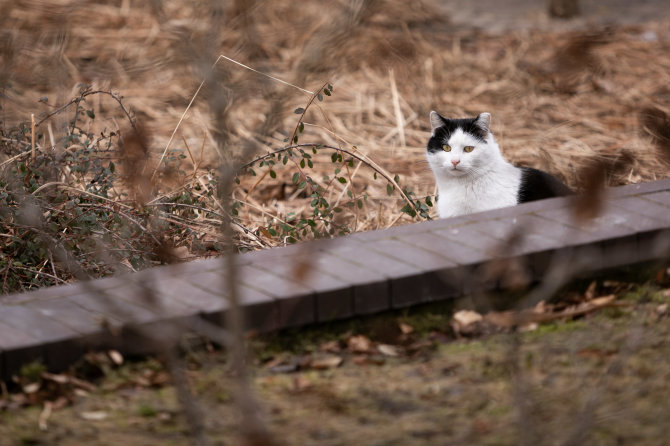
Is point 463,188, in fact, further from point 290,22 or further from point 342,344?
point 290,22

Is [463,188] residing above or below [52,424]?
above

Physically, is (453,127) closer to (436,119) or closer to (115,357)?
(436,119)

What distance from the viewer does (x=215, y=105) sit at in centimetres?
195

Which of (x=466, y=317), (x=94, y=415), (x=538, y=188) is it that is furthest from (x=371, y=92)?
(x=94, y=415)

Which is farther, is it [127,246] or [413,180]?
[413,180]

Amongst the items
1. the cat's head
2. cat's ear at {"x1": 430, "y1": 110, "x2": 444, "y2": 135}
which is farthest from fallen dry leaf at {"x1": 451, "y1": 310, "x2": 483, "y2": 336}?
cat's ear at {"x1": 430, "y1": 110, "x2": 444, "y2": 135}

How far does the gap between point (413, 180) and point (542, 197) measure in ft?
5.11

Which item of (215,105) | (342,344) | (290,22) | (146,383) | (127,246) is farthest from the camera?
(290,22)

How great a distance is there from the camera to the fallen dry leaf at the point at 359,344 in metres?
2.97

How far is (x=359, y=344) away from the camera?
2996 millimetres

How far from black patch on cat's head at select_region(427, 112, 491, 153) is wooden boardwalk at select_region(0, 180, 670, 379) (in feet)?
3.48

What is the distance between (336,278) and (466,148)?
183 centimetres

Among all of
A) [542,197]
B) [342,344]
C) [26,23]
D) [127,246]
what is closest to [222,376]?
[342,344]

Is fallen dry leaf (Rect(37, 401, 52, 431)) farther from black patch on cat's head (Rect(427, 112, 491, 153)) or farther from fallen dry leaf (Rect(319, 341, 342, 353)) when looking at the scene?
black patch on cat's head (Rect(427, 112, 491, 153))
